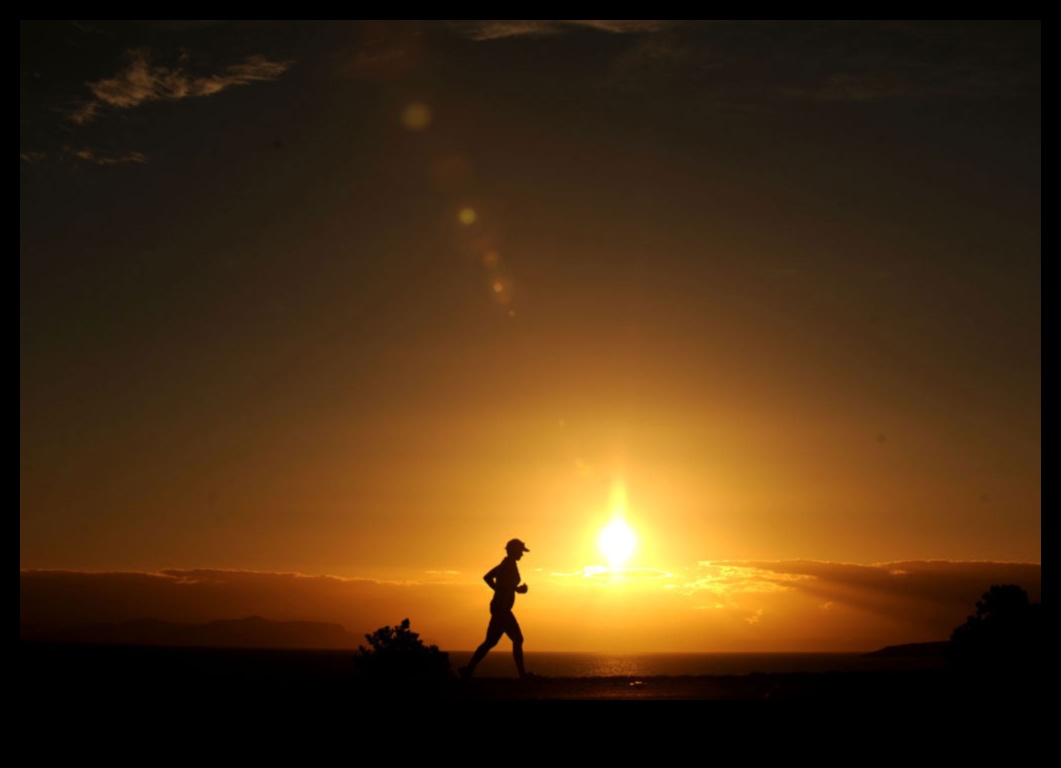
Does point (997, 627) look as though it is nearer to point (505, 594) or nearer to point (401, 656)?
point (401, 656)

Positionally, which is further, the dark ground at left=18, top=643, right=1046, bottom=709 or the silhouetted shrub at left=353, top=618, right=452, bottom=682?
the silhouetted shrub at left=353, top=618, right=452, bottom=682

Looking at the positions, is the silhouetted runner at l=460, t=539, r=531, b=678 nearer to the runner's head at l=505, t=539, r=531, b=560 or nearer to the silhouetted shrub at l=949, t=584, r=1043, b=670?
the runner's head at l=505, t=539, r=531, b=560

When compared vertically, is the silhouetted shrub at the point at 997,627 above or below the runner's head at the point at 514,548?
above

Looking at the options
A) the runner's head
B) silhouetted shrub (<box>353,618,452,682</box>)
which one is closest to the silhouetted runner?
the runner's head

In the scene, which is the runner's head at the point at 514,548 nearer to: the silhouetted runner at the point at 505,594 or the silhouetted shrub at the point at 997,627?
the silhouetted runner at the point at 505,594

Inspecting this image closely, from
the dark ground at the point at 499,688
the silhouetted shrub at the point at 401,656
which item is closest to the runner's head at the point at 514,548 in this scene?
the dark ground at the point at 499,688

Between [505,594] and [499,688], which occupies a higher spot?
[505,594]

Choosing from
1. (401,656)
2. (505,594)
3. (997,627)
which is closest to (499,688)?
(505,594)

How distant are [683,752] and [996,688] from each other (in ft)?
15.6

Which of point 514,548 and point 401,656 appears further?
point 401,656

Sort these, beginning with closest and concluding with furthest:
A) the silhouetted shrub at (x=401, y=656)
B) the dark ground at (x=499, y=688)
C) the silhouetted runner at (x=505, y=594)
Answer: the dark ground at (x=499, y=688) → the silhouetted runner at (x=505, y=594) → the silhouetted shrub at (x=401, y=656)

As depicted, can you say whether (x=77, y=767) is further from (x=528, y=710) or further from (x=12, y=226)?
(x=12, y=226)
